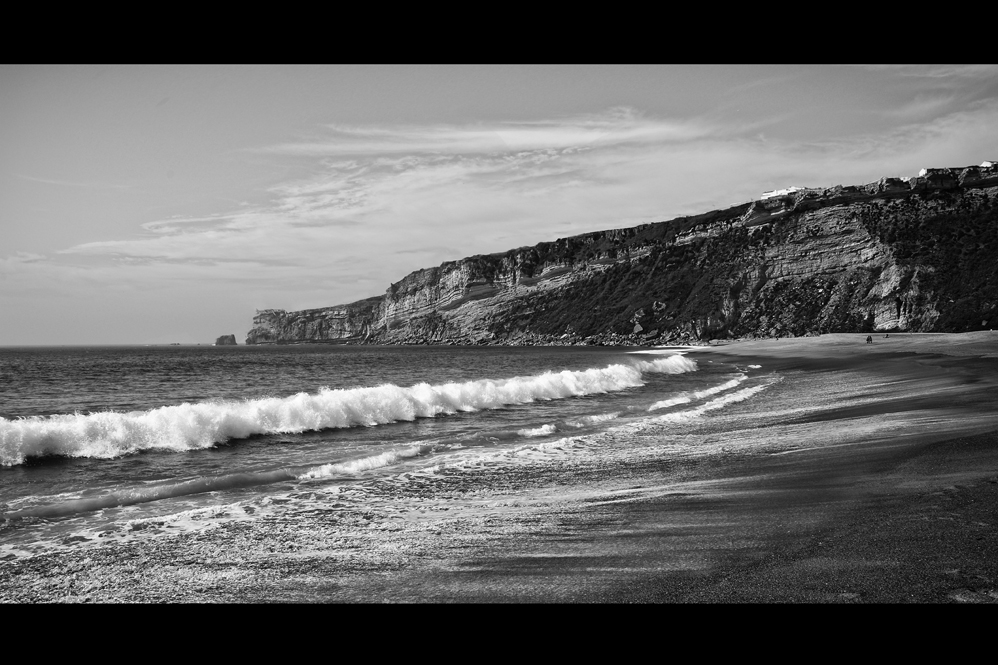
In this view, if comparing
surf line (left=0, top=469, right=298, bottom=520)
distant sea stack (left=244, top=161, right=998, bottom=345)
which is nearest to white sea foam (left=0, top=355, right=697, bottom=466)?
surf line (left=0, top=469, right=298, bottom=520)

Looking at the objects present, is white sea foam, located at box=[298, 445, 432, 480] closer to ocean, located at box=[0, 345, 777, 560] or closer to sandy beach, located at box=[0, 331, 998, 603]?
ocean, located at box=[0, 345, 777, 560]

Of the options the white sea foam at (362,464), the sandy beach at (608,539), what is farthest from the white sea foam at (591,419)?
the sandy beach at (608,539)

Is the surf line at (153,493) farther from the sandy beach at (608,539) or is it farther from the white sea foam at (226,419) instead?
the white sea foam at (226,419)

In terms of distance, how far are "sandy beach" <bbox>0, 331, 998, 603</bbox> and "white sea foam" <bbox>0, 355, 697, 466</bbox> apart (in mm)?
5518

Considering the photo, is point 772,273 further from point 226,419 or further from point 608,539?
point 608,539

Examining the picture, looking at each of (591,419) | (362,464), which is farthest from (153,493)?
(591,419)

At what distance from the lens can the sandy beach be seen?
13.6 ft

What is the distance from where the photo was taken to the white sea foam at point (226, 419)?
35.3 feet

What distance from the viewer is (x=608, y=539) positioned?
5273 mm

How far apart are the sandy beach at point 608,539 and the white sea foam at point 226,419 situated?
5.52 metres

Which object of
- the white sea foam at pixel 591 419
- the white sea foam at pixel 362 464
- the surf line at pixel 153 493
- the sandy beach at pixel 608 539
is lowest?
the white sea foam at pixel 591 419

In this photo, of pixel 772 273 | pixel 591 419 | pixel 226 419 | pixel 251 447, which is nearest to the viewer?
pixel 251 447

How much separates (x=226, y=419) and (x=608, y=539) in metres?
10.3
